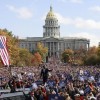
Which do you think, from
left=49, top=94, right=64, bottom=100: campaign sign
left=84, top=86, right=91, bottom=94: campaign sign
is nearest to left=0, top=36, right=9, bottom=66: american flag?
left=49, top=94, right=64, bottom=100: campaign sign

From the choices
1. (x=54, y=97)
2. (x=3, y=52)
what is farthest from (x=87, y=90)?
(x=3, y=52)

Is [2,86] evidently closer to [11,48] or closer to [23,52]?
[11,48]

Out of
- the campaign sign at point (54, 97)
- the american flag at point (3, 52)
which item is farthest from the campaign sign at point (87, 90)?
the american flag at point (3, 52)

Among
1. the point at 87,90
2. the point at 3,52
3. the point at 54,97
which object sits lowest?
the point at 54,97

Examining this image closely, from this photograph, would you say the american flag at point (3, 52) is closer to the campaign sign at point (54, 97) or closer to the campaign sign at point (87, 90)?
the campaign sign at point (54, 97)

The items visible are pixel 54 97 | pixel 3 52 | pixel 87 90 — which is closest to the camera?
pixel 54 97

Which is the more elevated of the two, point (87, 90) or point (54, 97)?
point (87, 90)

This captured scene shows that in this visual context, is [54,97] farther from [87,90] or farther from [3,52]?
[3,52]

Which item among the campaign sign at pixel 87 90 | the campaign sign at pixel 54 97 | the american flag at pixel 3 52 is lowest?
the campaign sign at pixel 54 97

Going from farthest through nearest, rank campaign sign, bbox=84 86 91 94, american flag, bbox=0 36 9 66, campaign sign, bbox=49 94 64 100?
campaign sign, bbox=84 86 91 94
american flag, bbox=0 36 9 66
campaign sign, bbox=49 94 64 100

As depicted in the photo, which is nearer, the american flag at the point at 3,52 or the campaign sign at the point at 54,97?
the campaign sign at the point at 54,97

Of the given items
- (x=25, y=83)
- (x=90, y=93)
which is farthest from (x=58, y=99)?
(x=25, y=83)

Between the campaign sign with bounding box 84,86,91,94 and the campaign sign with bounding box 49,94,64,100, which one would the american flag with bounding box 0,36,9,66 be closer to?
the campaign sign with bounding box 49,94,64,100

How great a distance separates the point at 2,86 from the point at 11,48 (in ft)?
219
